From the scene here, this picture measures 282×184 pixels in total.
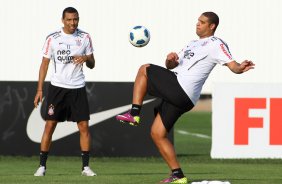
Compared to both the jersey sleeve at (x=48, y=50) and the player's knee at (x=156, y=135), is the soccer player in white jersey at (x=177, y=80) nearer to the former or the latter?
the player's knee at (x=156, y=135)

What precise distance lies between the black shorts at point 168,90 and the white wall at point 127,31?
685 cm

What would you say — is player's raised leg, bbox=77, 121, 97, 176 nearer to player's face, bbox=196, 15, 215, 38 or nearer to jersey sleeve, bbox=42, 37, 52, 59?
jersey sleeve, bbox=42, 37, 52, 59

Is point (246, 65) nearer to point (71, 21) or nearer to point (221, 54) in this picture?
point (221, 54)

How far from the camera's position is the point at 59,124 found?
54.4 feet

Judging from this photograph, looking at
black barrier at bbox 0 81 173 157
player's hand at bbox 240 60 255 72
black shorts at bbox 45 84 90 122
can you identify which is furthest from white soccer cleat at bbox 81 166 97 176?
black barrier at bbox 0 81 173 157

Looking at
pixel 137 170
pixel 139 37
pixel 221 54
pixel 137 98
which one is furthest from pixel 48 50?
pixel 221 54

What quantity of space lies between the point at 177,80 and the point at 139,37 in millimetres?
1460

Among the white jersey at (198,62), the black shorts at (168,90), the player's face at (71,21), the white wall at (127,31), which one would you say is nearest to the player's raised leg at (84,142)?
the player's face at (71,21)

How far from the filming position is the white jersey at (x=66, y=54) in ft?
41.3

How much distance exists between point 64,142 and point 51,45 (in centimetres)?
414

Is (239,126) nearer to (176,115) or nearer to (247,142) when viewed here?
(247,142)

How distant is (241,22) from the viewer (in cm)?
1823

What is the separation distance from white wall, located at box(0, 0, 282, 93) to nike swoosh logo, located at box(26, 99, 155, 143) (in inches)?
61.0

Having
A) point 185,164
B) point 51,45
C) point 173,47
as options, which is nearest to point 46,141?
point 51,45
